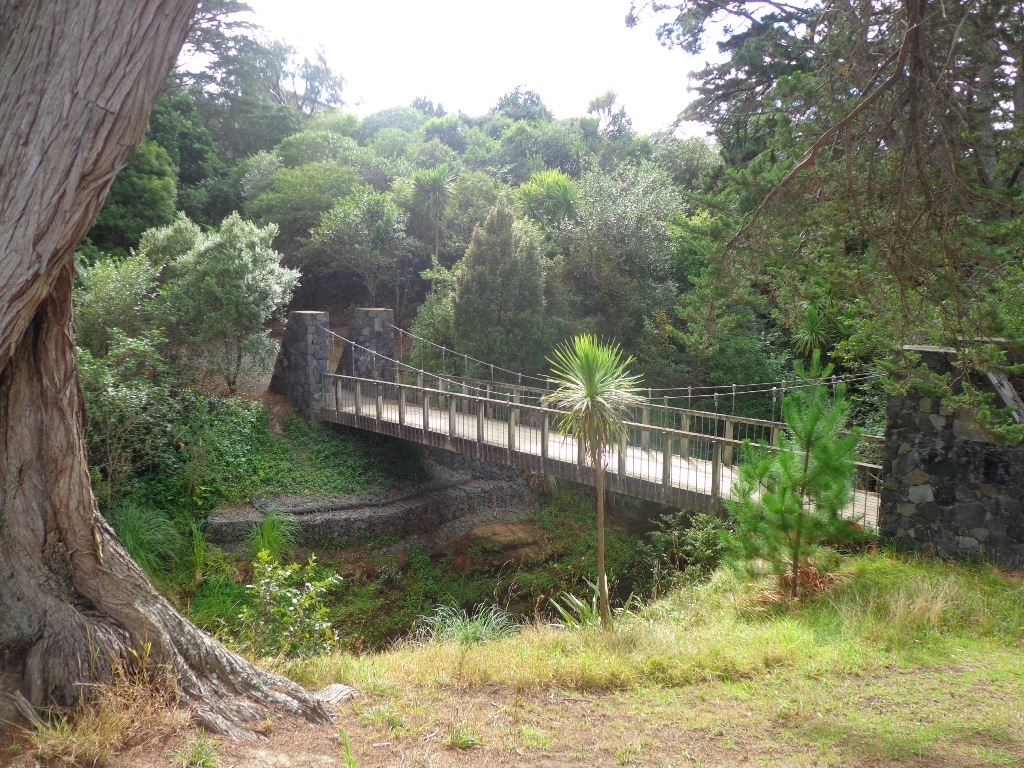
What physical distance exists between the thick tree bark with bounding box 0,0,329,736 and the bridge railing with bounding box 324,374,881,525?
3.58m

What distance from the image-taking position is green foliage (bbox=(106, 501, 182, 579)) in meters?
8.10

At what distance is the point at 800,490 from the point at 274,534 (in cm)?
679

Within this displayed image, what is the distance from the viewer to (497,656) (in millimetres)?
4043

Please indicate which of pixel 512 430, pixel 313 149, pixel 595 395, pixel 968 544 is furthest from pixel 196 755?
pixel 313 149

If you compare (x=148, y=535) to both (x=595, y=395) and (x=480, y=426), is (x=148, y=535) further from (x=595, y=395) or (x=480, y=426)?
(x=595, y=395)

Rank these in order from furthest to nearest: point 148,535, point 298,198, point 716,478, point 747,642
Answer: point 298,198, point 148,535, point 716,478, point 747,642

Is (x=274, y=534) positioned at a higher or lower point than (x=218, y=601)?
higher

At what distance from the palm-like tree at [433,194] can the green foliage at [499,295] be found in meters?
4.87

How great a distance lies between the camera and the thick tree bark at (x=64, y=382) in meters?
2.14

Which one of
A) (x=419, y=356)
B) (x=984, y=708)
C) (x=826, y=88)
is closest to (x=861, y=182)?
(x=826, y=88)

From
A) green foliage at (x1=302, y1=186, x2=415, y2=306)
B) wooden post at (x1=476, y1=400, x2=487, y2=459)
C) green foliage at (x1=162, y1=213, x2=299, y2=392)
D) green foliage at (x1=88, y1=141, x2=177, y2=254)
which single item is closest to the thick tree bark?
wooden post at (x1=476, y1=400, x2=487, y2=459)

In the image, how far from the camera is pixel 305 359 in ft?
41.0

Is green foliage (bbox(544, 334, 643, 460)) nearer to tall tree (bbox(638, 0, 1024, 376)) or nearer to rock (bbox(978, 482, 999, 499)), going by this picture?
tall tree (bbox(638, 0, 1024, 376))

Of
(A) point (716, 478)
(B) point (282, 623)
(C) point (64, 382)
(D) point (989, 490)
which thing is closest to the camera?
(C) point (64, 382)
